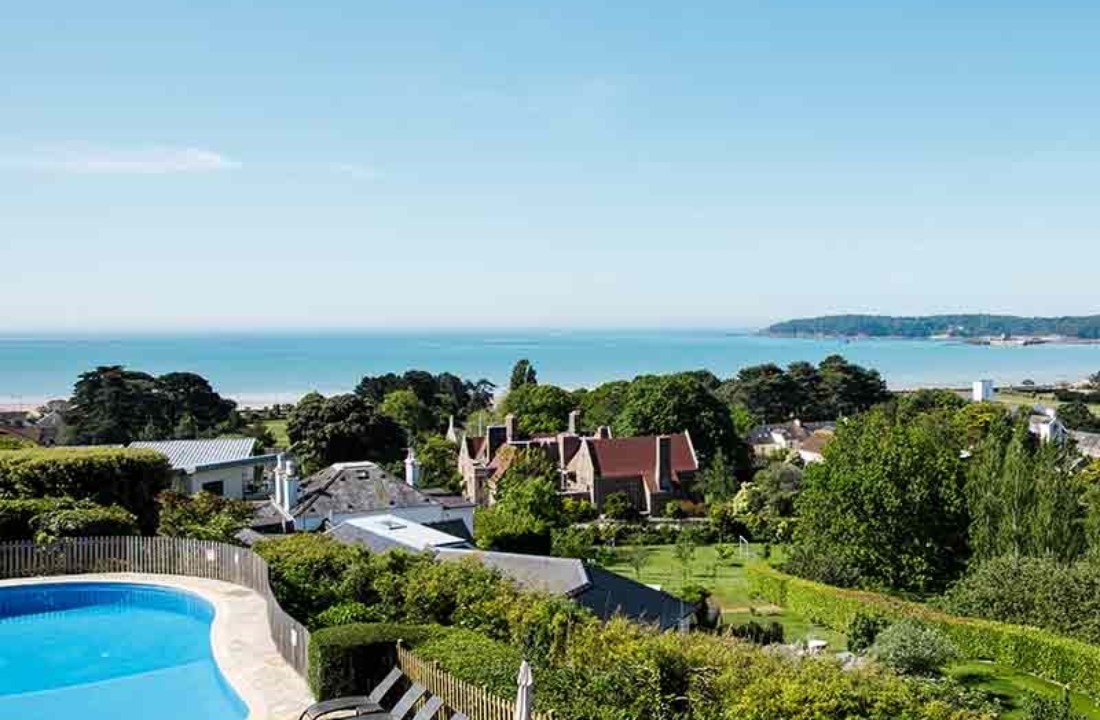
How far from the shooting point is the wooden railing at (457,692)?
10.7 meters

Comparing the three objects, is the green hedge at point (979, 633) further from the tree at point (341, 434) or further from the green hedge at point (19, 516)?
the tree at point (341, 434)

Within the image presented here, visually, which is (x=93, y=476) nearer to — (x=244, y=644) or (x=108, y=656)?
(x=108, y=656)

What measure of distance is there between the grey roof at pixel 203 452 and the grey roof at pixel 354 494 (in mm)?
5344

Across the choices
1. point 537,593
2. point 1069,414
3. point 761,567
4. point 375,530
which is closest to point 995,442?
point 761,567

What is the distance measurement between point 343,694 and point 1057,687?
61.5 ft

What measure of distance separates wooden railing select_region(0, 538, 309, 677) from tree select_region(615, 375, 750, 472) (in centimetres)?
4101

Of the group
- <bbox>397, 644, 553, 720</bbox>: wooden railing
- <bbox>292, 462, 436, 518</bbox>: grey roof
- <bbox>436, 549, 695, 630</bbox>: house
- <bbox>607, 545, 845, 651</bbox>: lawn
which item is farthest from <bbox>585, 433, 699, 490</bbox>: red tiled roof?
<bbox>397, 644, 553, 720</bbox>: wooden railing

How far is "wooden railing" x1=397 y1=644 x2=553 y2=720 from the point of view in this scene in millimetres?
10664

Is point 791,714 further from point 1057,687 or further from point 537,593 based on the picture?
point 1057,687

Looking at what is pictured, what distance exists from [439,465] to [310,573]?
4257 centimetres

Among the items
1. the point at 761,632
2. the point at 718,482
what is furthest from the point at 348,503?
the point at 718,482

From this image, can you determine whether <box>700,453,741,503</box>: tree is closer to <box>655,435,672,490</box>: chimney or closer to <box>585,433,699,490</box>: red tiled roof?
<box>585,433,699,490</box>: red tiled roof

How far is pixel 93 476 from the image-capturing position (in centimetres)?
2611

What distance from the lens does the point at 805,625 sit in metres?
30.2
